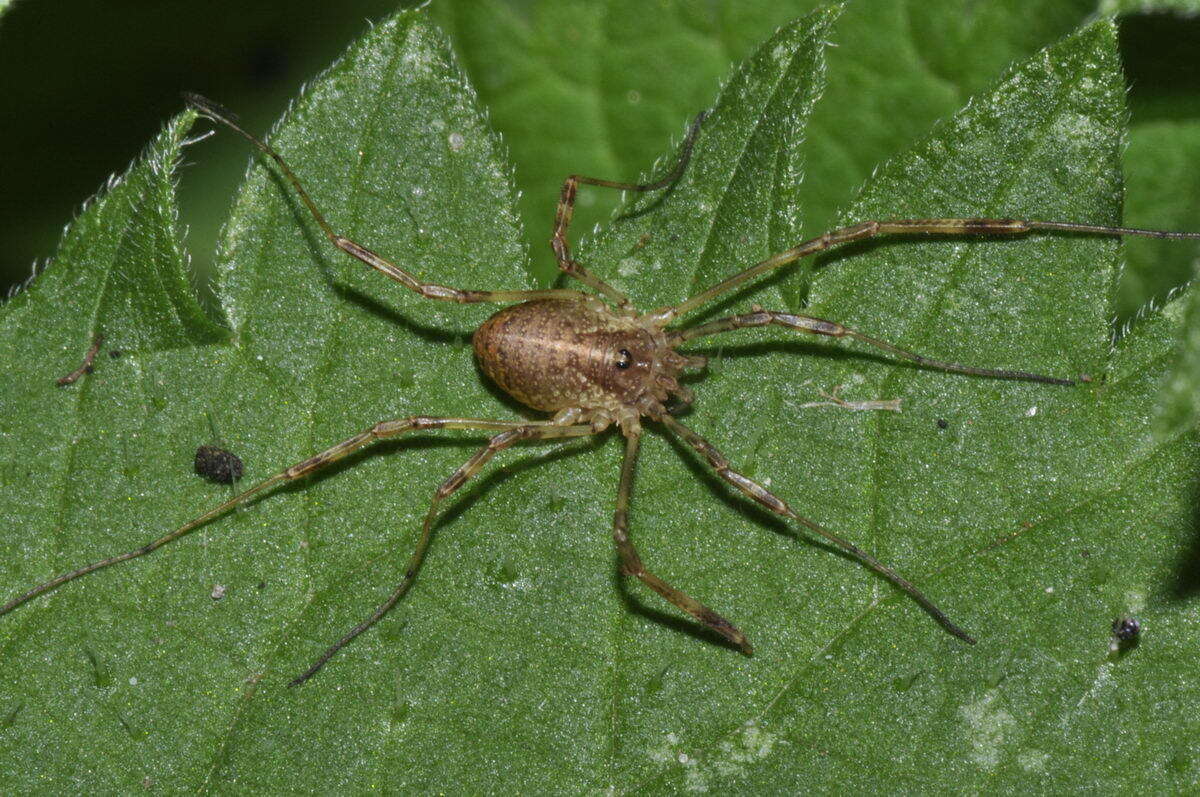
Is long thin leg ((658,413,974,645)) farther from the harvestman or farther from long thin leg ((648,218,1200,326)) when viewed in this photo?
long thin leg ((648,218,1200,326))

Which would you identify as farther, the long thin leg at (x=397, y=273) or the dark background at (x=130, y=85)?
the dark background at (x=130, y=85)

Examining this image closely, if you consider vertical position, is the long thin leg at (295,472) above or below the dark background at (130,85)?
below

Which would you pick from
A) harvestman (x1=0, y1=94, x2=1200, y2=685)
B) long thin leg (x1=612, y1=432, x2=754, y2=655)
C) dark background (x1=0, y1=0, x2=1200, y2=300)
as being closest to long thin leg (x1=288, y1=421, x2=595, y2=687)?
harvestman (x1=0, y1=94, x2=1200, y2=685)

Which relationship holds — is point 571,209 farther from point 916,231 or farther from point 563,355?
point 916,231

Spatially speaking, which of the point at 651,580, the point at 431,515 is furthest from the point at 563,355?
the point at 651,580

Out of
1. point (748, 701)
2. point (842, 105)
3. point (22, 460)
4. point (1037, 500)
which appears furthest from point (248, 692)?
point (842, 105)

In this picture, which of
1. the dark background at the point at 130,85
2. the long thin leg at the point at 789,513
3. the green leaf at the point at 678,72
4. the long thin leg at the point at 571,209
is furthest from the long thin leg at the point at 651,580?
the dark background at the point at 130,85

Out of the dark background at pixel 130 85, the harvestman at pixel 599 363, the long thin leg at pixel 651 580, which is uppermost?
the dark background at pixel 130 85

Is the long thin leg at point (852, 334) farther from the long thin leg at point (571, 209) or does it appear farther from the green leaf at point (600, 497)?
the long thin leg at point (571, 209)
